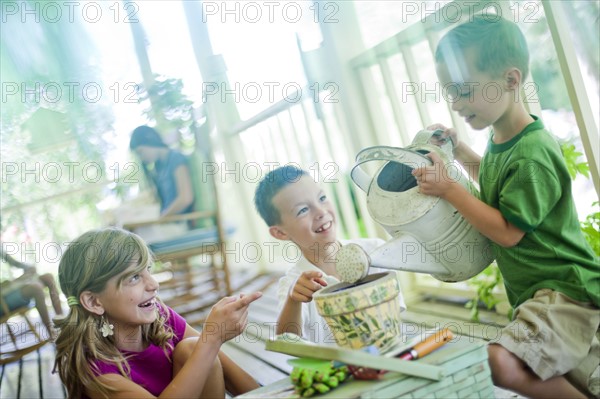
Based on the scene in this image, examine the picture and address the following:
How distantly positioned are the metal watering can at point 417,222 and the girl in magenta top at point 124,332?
0.27 metres

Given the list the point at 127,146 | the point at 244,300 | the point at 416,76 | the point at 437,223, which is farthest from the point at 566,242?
the point at 127,146

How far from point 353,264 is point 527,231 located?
31 cm

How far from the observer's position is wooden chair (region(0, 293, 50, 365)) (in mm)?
2178

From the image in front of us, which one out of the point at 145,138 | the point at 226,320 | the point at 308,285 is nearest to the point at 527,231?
the point at 308,285

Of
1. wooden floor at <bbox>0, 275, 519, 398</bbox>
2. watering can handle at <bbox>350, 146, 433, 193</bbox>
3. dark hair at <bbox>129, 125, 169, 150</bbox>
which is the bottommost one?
wooden floor at <bbox>0, 275, 519, 398</bbox>

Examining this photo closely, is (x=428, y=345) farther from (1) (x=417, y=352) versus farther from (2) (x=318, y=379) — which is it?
(2) (x=318, y=379)

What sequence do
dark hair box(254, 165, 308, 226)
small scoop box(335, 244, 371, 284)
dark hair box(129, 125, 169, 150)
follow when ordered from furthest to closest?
1. dark hair box(129, 125, 169, 150)
2. dark hair box(254, 165, 308, 226)
3. small scoop box(335, 244, 371, 284)

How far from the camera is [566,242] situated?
96 centimetres

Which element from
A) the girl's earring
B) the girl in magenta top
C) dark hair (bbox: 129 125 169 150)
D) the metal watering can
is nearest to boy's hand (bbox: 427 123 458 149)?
the metal watering can

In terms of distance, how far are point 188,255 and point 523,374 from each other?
78.4 inches

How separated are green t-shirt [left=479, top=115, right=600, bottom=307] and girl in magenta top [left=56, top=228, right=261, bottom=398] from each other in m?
0.48

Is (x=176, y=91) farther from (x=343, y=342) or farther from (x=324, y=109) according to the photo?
(x=343, y=342)

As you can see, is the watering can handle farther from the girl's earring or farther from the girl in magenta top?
the girl's earring

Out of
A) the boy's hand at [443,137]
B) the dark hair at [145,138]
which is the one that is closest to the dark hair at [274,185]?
the boy's hand at [443,137]
